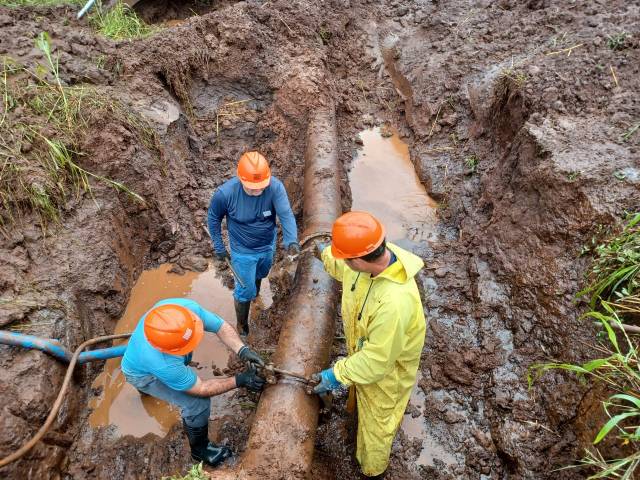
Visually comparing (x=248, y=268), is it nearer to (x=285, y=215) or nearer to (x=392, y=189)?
(x=285, y=215)

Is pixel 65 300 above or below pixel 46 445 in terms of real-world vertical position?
above

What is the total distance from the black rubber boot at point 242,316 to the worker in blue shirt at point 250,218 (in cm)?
1

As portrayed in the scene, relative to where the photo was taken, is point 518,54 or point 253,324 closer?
point 253,324

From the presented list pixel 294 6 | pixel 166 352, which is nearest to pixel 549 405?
pixel 166 352

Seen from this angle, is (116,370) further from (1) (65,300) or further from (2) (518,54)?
(2) (518,54)

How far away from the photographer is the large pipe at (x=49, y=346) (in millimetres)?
2883

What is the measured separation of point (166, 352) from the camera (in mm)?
2648

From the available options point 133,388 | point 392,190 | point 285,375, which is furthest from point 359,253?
point 392,190

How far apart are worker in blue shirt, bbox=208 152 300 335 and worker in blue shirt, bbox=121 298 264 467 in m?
0.89

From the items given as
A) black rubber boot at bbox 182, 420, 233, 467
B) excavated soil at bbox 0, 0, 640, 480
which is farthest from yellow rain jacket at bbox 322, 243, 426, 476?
black rubber boot at bbox 182, 420, 233, 467

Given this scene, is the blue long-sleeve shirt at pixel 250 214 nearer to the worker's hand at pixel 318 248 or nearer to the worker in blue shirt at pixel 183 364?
the worker's hand at pixel 318 248

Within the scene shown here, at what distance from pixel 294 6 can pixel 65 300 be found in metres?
5.36

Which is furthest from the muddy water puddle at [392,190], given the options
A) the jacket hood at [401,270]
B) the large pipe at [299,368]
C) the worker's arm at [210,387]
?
the worker's arm at [210,387]

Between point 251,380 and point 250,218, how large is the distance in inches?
54.7
